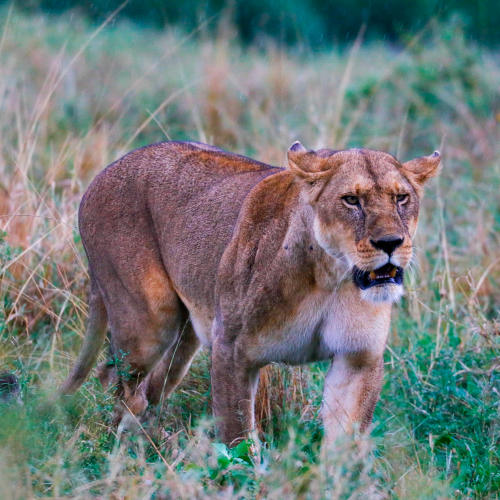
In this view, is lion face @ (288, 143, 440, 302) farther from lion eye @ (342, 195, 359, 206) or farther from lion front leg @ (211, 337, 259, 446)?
lion front leg @ (211, 337, 259, 446)

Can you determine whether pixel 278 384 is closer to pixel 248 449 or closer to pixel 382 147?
pixel 248 449

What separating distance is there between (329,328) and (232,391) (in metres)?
0.46

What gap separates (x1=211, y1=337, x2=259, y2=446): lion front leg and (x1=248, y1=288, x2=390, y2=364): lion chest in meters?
0.10

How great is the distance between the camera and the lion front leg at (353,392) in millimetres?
3656

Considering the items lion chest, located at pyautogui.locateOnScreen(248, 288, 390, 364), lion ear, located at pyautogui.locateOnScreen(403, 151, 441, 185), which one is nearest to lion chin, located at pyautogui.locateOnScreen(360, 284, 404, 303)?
lion chest, located at pyautogui.locateOnScreen(248, 288, 390, 364)

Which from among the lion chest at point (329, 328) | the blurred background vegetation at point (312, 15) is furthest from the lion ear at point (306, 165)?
the blurred background vegetation at point (312, 15)

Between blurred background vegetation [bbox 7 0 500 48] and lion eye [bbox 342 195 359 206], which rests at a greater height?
lion eye [bbox 342 195 359 206]

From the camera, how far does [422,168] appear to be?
12.0 ft

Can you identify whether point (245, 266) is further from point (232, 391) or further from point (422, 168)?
point (422, 168)

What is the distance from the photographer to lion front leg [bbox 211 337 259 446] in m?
3.71

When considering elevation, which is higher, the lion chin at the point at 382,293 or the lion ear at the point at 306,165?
the lion ear at the point at 306,165

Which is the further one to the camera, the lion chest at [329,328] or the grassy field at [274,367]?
the lion chest at [329,328]

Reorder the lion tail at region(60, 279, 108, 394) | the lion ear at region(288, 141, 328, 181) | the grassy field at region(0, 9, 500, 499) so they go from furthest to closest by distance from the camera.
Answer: the lion tail at region(60, 279, 108, 394) → the lion ear at region(288, 141, 328, 181) → the grassy field at region(0, 9, 500, 499)

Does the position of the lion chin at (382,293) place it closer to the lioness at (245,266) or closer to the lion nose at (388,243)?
the lioness at (245,266)
